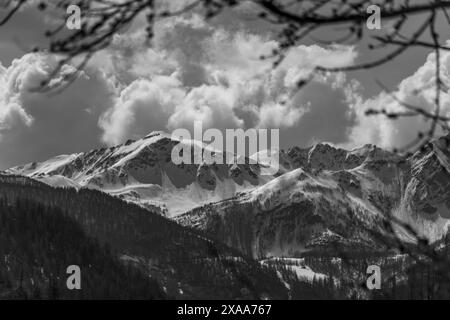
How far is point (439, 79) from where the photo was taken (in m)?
6.42
